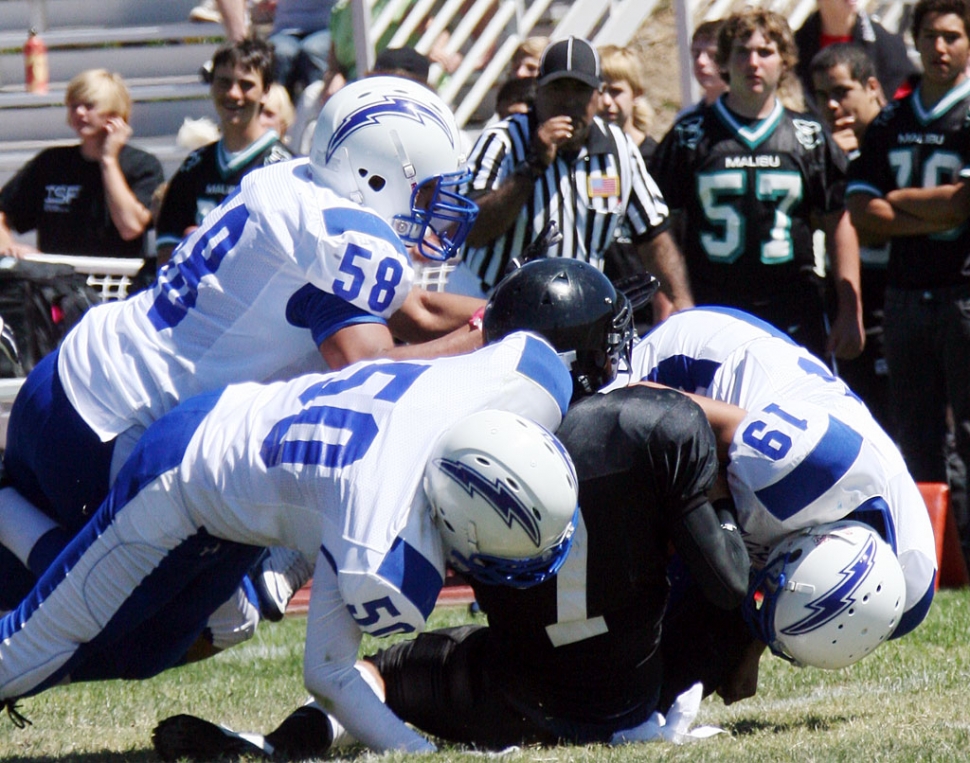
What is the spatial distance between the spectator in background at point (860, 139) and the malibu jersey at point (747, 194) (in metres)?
0.71

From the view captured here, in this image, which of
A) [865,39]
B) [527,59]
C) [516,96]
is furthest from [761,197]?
[865,39]

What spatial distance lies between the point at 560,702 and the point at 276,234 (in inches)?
51.3

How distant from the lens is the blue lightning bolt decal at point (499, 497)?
3.16 metres

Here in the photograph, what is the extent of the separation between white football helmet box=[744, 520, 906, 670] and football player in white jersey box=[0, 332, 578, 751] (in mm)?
645

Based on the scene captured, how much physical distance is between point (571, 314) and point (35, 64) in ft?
26.8

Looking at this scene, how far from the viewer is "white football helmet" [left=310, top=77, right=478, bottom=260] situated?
4117 millimetres

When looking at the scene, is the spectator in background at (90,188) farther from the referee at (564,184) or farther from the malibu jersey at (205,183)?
the referee at (564,184)

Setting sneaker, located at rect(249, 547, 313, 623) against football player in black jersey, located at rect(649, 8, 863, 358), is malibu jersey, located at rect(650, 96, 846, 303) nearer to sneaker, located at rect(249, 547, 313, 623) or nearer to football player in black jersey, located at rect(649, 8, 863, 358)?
football player in black jersey, located at rect(649, 8, 863, 358)

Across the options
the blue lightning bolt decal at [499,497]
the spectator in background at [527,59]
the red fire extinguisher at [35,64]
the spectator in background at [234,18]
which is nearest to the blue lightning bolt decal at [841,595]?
the blue lightning bolt decal at [499,497]

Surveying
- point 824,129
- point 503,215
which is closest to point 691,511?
point 503,215

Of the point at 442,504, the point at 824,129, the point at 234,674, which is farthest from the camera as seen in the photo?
the point at 824,129

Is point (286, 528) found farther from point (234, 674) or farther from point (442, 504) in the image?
point (234, 674)

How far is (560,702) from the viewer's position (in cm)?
378

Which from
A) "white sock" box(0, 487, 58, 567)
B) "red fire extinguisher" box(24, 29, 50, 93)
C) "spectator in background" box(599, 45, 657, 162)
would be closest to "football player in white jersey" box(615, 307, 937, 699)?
"white sock" box(0, 487, 58, 567)
